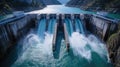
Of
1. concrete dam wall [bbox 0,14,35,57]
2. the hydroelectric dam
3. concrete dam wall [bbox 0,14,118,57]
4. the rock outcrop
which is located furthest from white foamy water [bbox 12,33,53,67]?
the rock outcrop

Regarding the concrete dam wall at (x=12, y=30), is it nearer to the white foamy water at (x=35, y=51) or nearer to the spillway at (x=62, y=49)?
the spillway at (x=62, y=49)

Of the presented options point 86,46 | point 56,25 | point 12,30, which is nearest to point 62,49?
point 86,46

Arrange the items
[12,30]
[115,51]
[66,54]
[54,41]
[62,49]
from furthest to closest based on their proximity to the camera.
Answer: [12,30]
[54,41]
[62,49]
[66,54]
[115,51]

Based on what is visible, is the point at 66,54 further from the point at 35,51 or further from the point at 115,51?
the point at 115,51

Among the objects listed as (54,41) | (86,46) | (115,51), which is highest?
(115,51)

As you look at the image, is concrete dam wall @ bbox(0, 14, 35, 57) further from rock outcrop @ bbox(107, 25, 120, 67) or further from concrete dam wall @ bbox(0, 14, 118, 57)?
rock outcrop @ bbox(107, 25, 120, 67)

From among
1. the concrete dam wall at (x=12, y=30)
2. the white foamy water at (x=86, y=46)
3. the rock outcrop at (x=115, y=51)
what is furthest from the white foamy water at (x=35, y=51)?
the rock outcrop at (x=115, y=51)

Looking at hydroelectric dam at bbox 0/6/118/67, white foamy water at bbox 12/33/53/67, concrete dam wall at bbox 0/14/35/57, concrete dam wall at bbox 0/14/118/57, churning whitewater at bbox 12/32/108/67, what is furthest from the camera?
concrete dam wall at bbox 0/14/118/57

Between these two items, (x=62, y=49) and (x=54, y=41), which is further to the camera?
(x=54, y=41)
